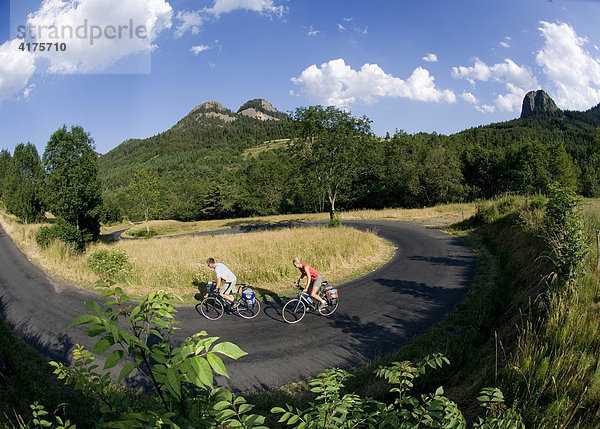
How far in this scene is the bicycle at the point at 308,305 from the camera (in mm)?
8734

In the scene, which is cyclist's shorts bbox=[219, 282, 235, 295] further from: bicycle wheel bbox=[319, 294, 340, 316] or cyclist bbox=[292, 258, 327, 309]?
Answer: bicycle wheel bbox=[319, 294, 340, 316]

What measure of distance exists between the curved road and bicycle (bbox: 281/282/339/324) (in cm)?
20

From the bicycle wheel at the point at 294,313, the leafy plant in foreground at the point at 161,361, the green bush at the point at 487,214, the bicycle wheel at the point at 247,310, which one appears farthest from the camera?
the green bush at the point at 487,214

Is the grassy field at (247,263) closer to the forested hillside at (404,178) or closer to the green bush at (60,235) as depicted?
the green bush at (60,235)

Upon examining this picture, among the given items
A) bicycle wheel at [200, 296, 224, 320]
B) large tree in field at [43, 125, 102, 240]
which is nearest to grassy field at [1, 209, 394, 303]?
bicycle wheel at [200, 296, 224, 320]

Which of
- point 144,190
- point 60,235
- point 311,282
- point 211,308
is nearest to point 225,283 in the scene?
point 211,308

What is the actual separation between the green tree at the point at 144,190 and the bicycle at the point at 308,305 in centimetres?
3864

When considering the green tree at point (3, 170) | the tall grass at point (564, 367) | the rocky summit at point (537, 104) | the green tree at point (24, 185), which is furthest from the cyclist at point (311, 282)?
the rocky summit at point (537, 104)

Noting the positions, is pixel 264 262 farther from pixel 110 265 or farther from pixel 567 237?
pixel 567 237

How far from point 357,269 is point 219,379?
840 centimetres

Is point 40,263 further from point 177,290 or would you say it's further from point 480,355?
point 480,355

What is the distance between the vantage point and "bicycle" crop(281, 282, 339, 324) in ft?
28.7

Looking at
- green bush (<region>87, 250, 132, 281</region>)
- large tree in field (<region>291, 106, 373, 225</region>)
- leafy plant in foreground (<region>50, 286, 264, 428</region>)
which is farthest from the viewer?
large tree in field (<region>291, 106, 373, 225</region>)

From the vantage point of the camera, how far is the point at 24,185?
41.0 m
